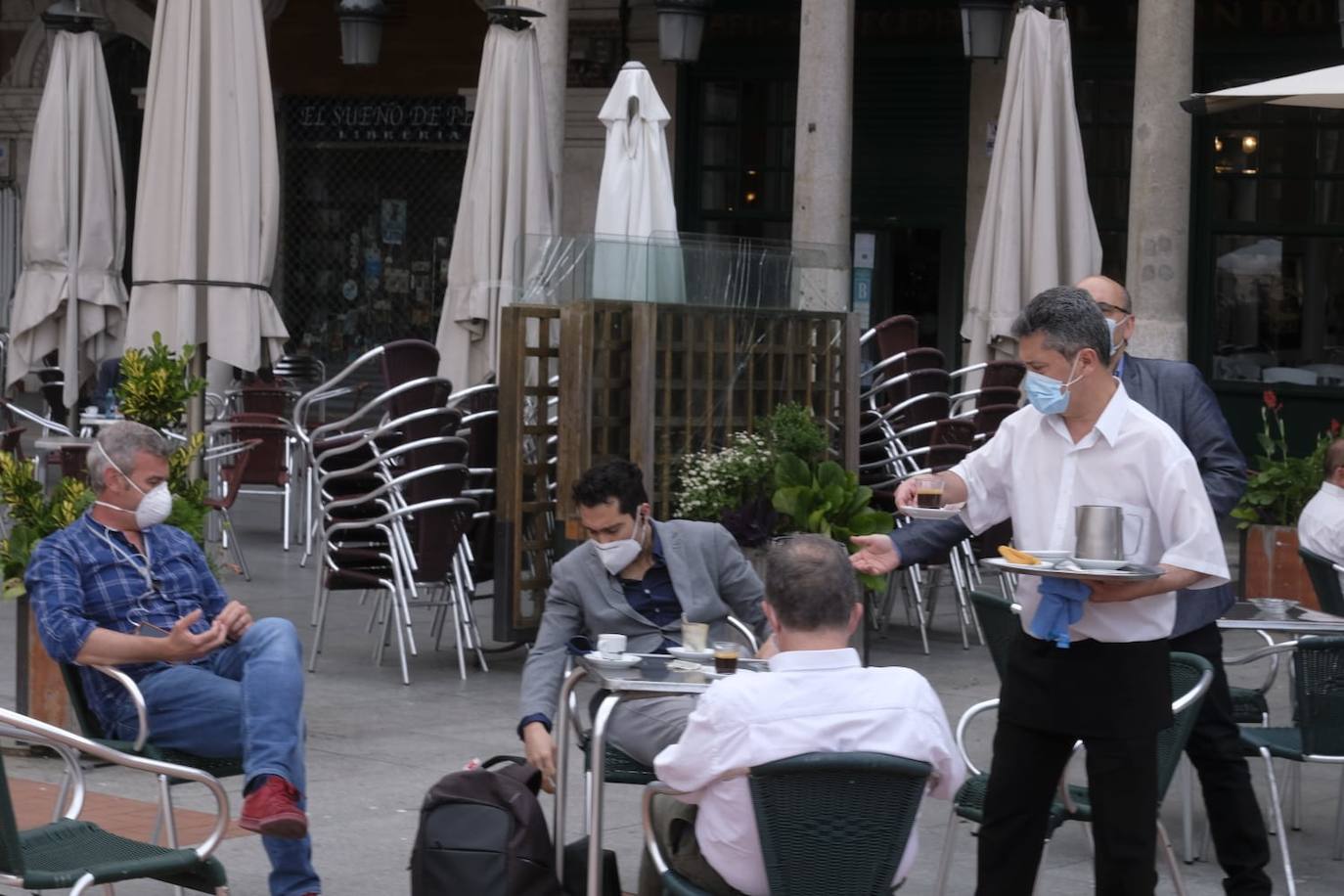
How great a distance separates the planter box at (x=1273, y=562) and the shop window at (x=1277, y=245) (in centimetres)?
624

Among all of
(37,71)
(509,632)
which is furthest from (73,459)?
(37,71)

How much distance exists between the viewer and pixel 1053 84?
11.4m

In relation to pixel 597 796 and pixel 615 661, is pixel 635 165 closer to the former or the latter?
pixel 615 661

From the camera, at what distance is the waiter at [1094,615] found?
14.0ft

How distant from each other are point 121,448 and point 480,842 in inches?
68.7

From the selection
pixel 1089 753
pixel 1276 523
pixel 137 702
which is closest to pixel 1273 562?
pixel 1276 523

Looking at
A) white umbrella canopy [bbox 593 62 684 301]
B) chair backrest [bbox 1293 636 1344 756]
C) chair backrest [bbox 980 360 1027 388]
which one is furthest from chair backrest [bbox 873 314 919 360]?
chair backrest [bbox 1293 636 1344 756]

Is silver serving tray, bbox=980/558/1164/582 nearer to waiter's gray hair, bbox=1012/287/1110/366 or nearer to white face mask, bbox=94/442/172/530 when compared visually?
waiter's gray hair, bbox=1012/287/1110/366

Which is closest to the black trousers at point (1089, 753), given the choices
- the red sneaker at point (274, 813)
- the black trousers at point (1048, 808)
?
the black trousers at point (1048, 808)

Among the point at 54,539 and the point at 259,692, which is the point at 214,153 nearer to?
the point at 54,539

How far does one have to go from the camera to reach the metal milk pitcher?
4152 millimetres

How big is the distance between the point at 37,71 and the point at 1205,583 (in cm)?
1886

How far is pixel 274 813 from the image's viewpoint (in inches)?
193

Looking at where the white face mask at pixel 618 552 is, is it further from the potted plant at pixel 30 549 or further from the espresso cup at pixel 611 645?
the potted plant at pixel 30 549
